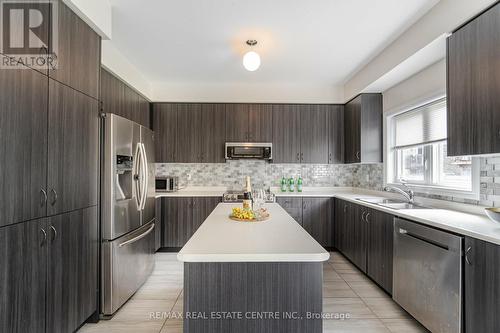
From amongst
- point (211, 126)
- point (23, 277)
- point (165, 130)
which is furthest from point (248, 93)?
point (23, 277)

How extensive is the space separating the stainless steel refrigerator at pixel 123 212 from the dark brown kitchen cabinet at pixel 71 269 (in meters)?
0.11

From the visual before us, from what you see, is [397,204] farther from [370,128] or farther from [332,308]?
[332,308]

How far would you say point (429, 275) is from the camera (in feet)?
6.30

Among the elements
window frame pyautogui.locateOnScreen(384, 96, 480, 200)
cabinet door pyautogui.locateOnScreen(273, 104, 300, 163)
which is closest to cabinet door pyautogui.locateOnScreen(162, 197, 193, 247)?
cabinet door pyautogui.locateOnScreen(273, 104, 300, 163)

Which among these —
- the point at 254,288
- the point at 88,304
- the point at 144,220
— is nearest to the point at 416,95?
the point at 254,288

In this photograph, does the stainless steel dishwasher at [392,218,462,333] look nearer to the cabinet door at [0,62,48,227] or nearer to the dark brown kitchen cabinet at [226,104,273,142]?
the dark brown kitchen cabinet at [226,104,273,142]

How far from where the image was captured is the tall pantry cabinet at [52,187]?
1341mm

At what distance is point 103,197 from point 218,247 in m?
1.47

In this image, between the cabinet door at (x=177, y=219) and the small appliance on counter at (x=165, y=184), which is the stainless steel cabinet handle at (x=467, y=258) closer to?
the cabinet door at (x=177, y=219)

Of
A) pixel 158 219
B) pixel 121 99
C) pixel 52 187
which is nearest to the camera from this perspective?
pixel 52 187

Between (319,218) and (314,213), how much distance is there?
0.37ft

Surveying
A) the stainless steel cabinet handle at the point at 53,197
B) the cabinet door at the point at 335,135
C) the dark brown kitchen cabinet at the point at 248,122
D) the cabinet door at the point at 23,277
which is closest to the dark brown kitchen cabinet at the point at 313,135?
the cabinet door at the point at 335,135

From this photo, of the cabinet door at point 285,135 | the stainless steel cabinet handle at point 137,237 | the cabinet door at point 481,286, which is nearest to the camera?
the cabinet door at point 481,286

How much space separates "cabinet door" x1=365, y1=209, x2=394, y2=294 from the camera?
2477mm
